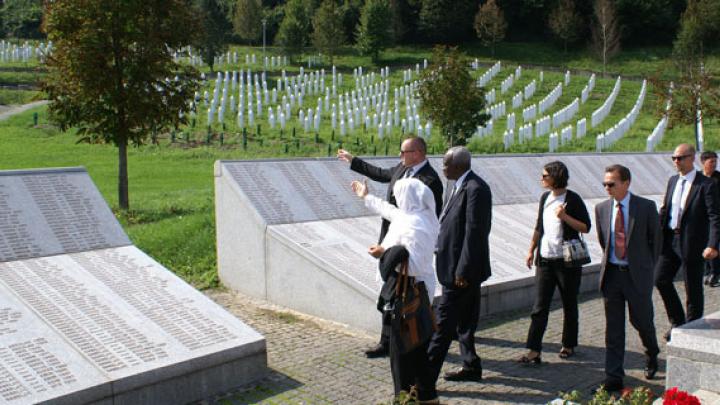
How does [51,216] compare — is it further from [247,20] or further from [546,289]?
[247,20]

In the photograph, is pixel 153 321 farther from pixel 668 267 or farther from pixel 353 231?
pixel 668 267

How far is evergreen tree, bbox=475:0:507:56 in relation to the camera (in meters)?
73.4

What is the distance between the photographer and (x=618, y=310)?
578cm

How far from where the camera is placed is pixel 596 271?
9242 millimetres

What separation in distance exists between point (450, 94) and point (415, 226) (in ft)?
66.6

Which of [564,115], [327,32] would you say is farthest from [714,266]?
[327,32]

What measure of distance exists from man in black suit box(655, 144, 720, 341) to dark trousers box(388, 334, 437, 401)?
301cm

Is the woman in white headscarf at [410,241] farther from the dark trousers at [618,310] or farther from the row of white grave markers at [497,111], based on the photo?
the row of white grave markers at [497,111]

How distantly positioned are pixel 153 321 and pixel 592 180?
8856 millimetres

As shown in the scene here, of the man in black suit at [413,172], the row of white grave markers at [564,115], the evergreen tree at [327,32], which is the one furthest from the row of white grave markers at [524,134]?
the evergreen tree at [327,32]

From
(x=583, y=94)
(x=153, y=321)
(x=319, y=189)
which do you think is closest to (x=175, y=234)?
(x=319, y=189)

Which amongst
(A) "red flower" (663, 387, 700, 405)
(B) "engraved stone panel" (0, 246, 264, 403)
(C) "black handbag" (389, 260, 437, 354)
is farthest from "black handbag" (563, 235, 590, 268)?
(A) "red flower" (663, 387, 700, 405)

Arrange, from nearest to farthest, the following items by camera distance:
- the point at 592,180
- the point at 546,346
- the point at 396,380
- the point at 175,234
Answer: the point at 396,380 → the point at 546,346 → the point at 175,234 → the point at 592,180

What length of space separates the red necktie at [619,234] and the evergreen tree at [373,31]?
64.5m
